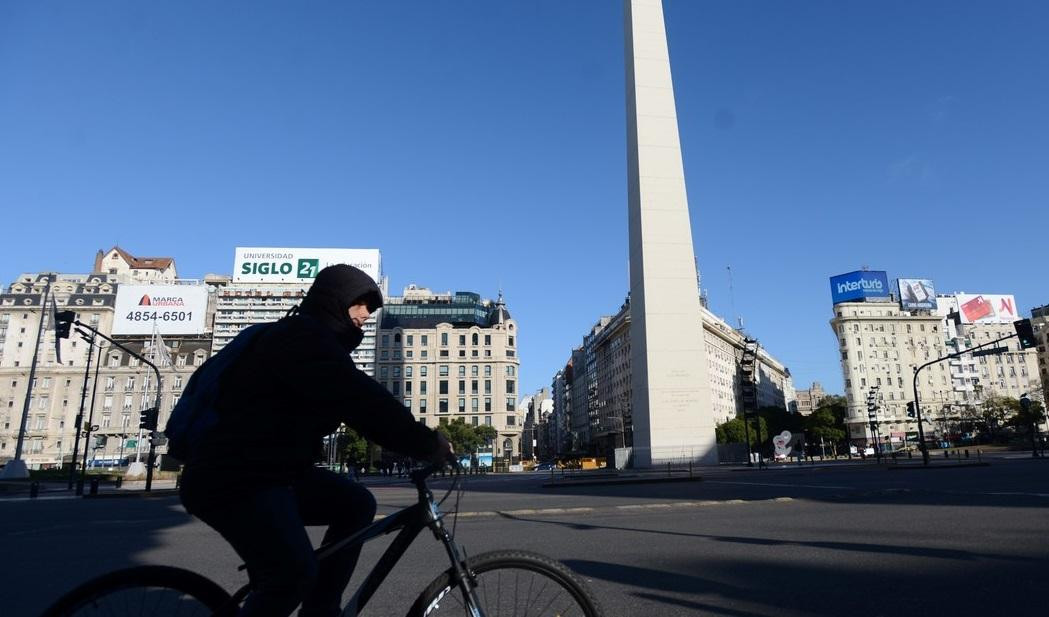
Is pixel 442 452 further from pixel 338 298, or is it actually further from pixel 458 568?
pixel 338 298

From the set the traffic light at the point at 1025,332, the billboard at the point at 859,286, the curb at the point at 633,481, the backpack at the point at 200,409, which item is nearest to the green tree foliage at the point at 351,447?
the curb at the point at 633,481

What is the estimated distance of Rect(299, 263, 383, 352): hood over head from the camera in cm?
247

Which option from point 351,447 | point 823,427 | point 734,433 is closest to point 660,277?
point 734,433

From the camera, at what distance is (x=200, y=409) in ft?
7.23

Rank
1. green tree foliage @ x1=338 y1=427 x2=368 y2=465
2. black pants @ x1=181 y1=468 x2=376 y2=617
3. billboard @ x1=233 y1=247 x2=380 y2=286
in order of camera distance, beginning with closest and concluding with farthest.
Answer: black pants @ x1=181 y1=468 x2=376 y2=617 < green tree foliage @ x1=338 y1=427 x2=368 y2=465 < billboard @ x1=233 y1=247 x2=380 y2=286

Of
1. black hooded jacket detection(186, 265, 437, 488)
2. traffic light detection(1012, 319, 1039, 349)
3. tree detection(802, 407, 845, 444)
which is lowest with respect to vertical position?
black hooded jacket detection(186, 265, 437, 488)

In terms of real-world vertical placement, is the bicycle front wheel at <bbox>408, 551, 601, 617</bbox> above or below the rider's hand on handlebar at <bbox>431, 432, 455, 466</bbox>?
below

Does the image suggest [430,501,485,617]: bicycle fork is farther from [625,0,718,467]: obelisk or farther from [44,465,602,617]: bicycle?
[625,0,718,467]: obelisk

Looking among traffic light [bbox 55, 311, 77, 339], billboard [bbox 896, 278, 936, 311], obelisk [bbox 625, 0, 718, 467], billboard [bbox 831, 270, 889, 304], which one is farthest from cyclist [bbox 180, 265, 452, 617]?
billboard [bbox 896, 278, 936, 311]

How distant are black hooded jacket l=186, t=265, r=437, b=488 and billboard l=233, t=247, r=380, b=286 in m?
94.9

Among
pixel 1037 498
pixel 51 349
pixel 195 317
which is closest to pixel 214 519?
pixel 1037 498

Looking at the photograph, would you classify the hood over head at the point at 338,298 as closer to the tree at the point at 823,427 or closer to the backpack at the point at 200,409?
the backpack at the point at 200,409

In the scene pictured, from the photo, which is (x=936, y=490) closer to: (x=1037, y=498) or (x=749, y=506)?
(x=1037, y=498)

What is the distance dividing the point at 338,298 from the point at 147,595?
52.4 inches
